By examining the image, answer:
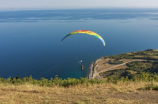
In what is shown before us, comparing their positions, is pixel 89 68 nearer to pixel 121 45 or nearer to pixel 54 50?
pixel 54 50

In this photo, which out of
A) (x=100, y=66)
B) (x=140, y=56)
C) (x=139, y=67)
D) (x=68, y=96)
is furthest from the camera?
(x=140, y=56)

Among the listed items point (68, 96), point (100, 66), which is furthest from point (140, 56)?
point (68, 96)

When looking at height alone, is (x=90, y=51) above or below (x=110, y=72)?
above

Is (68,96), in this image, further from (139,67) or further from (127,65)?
(127,65)

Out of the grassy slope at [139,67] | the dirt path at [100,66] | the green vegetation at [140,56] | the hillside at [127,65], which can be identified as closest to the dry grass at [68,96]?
the grassy slope at [139,67]

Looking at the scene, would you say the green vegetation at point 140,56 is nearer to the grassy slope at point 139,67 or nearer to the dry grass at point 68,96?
the grassy slope at point 139,67

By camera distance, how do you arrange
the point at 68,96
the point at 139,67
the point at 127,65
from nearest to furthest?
1. the point at 68,96
2. the point at 139,67
3. the point at 127,65

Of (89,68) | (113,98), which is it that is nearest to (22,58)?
(89,68)

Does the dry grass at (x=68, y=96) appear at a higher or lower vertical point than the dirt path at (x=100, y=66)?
higher

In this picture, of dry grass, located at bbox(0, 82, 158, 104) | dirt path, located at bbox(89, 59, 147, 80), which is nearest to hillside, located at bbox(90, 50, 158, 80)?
dirt path, located at bbox(89, 59, 147, 80)

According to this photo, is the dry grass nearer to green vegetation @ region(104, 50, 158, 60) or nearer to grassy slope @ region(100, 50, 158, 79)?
grassy slope @ region(100, 50, 158, 79)

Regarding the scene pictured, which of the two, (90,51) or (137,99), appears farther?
(90,51)
